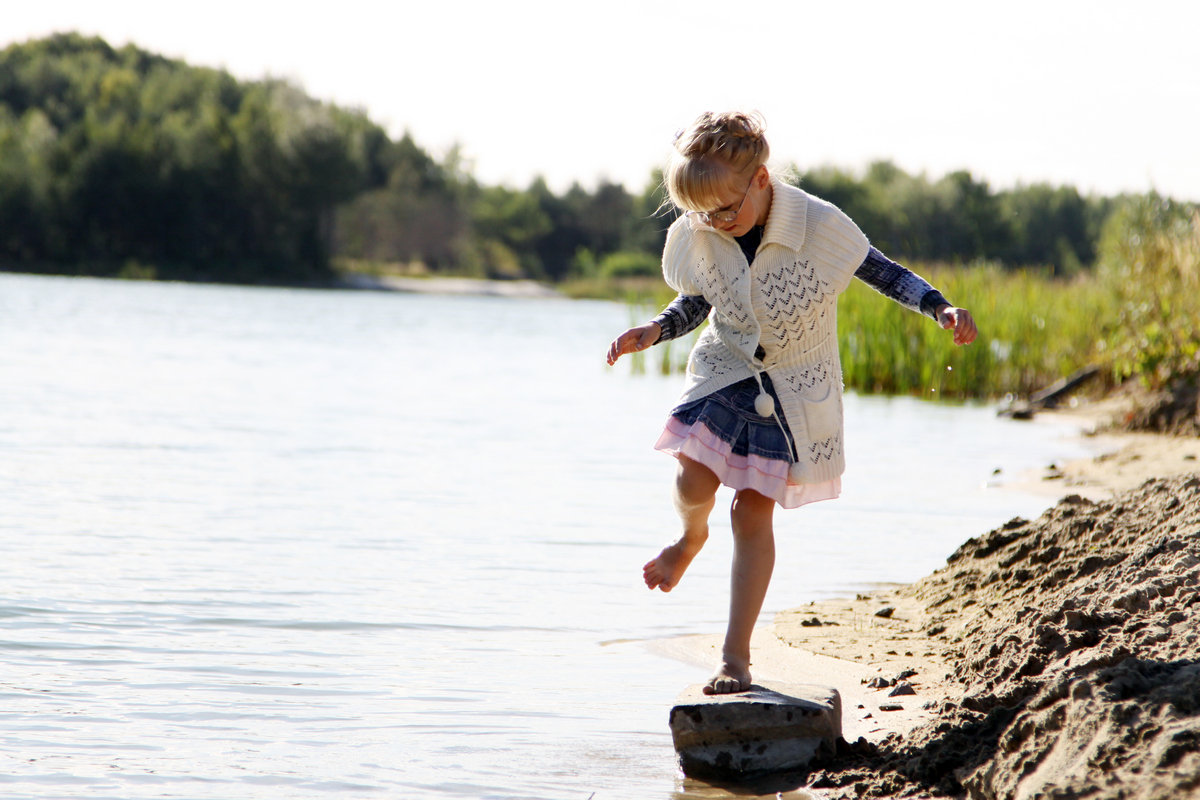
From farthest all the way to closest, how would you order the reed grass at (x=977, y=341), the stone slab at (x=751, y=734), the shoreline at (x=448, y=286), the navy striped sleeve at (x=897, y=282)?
1. the shoreline at (x=448, y=286)
2. the reed grass at (x=977, y=341)
3. the navy striped sleeve at (x=897, y=282)
4. the stone slab at (x=751, y=734)

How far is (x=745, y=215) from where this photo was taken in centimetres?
284

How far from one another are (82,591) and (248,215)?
54850 millimetres

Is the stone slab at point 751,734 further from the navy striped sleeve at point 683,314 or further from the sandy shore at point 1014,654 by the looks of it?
the navy striped sleeve at point 683,314

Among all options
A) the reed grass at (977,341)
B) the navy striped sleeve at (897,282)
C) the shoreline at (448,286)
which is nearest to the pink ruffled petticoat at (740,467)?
the navy striped sleeve at (897,282)

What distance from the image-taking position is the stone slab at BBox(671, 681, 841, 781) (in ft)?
8.80

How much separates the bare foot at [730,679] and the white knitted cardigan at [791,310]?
46 centimetres

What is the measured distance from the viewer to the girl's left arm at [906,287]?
2838 millimetres

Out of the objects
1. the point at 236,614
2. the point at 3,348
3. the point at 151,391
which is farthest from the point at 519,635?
the point at 3,348

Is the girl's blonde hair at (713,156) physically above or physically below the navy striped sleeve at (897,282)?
above

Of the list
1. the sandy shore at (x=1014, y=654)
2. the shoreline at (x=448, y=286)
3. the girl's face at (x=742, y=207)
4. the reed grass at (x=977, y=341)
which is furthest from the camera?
the shoreline at (x=448, y=286)

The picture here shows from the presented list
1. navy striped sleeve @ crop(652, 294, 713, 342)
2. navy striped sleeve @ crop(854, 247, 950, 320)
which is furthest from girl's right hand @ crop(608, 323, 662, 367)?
navy striped sleeve @ crop(854, 247, 950, 320)

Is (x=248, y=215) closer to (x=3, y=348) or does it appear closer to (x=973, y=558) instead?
(x=3, y=348)

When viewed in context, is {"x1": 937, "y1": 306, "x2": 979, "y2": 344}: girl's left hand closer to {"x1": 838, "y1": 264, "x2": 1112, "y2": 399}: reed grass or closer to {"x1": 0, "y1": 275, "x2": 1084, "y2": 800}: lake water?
{"x1": 0, "y1": 275, "x2": 1084, "y2": 800}: lake water

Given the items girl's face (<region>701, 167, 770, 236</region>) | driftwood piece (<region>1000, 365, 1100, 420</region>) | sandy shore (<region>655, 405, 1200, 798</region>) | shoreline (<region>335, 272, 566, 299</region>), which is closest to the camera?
sandy shore (<region>655, 405, 1200, 798</region>)
